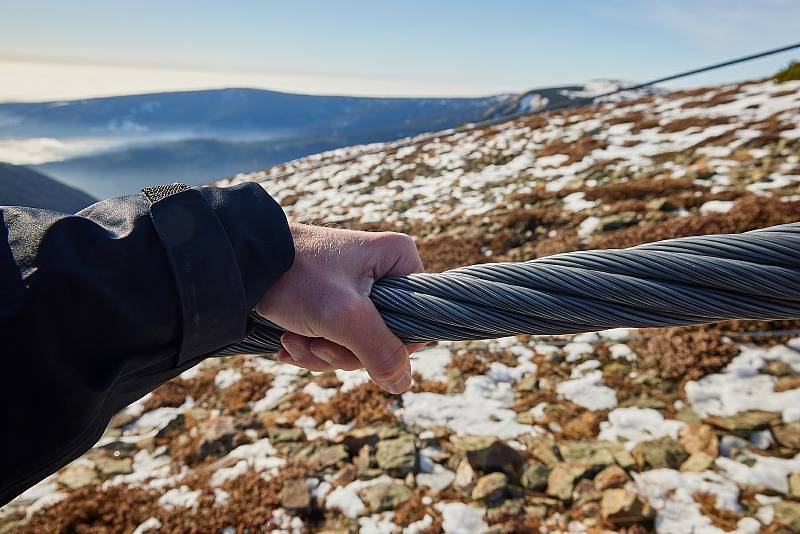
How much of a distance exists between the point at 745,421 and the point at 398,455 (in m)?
2.85

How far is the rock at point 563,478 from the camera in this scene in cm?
343

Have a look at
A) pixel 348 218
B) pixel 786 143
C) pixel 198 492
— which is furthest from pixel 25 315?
pixel 786 143

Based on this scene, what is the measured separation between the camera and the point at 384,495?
3.67 m

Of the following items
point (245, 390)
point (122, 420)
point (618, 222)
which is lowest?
point (122, 420)

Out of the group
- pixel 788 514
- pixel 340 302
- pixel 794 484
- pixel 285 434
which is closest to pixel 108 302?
pixel 340 302

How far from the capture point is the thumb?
1.31 m

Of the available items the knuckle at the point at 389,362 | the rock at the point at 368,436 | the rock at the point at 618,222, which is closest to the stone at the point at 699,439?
the rock at the point at 368,436

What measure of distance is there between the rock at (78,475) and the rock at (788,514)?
5466 mm

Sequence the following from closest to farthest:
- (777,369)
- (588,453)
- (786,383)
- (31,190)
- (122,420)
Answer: (588,453)
(786,383)
(777,369)
(122,420)
(31,190)

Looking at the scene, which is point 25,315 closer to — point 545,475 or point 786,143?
point 545,475

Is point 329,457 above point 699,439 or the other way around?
the other way around

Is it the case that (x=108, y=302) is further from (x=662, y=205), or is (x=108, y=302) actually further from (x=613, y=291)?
(x=662, y=205)

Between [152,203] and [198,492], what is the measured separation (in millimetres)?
3531

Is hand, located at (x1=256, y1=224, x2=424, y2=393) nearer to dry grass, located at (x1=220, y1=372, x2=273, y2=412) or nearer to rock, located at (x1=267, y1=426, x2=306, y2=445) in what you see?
rock, located at (x1=267, y1=426, x2=306, y2=445)
